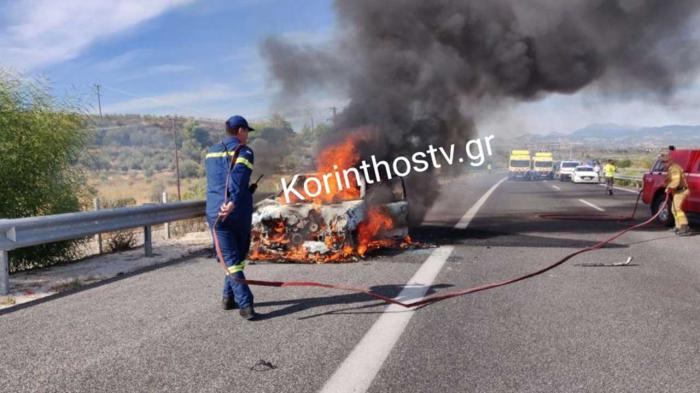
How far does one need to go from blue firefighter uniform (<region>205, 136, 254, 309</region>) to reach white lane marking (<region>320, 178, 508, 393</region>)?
53.7 inches

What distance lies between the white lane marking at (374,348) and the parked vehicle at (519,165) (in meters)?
40.8

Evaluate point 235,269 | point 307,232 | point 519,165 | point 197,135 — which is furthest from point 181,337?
point 197,135

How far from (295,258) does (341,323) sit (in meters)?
3.47

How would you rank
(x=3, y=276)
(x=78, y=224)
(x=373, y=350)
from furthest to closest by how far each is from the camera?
(x=78, y=224) → (x=3, y=276) → (x=373, y=350)

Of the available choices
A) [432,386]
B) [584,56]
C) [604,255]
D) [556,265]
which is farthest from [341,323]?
[584,56]

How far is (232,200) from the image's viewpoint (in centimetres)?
573

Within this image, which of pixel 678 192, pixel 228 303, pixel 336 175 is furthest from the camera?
pixel 678 192

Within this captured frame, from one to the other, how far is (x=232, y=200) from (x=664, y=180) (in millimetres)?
10974

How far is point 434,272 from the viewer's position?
7.79 meters

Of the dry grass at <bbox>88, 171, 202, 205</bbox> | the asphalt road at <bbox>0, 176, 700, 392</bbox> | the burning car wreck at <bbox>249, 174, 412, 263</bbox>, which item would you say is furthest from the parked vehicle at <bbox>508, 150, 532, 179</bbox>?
the burning car wreck at <bbox>249, 174, 412, 263</bbox>

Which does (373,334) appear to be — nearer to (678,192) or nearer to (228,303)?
(228,303)

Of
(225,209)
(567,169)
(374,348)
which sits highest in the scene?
(225,209)

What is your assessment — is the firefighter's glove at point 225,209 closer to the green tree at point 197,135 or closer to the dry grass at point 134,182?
the dry grass at point 134,182

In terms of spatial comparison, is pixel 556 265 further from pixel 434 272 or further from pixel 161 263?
pixel 161 263
